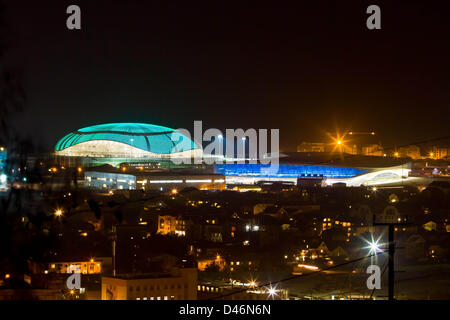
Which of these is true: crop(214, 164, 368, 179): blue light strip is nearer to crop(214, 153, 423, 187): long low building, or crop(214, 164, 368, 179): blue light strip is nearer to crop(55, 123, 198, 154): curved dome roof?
crop(214, 153, 423, 187): long low building

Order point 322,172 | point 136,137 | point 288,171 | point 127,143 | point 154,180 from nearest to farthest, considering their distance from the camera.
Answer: point 154,180, point 322,172, point 288,171, point 127,143, point 136,137

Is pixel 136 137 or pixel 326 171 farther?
pixel 136 137

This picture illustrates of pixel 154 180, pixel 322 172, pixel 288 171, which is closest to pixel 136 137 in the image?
pixel 288 171

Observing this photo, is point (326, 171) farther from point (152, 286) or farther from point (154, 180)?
point (152, 286)

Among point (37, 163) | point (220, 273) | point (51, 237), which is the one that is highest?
point (37, 163)
